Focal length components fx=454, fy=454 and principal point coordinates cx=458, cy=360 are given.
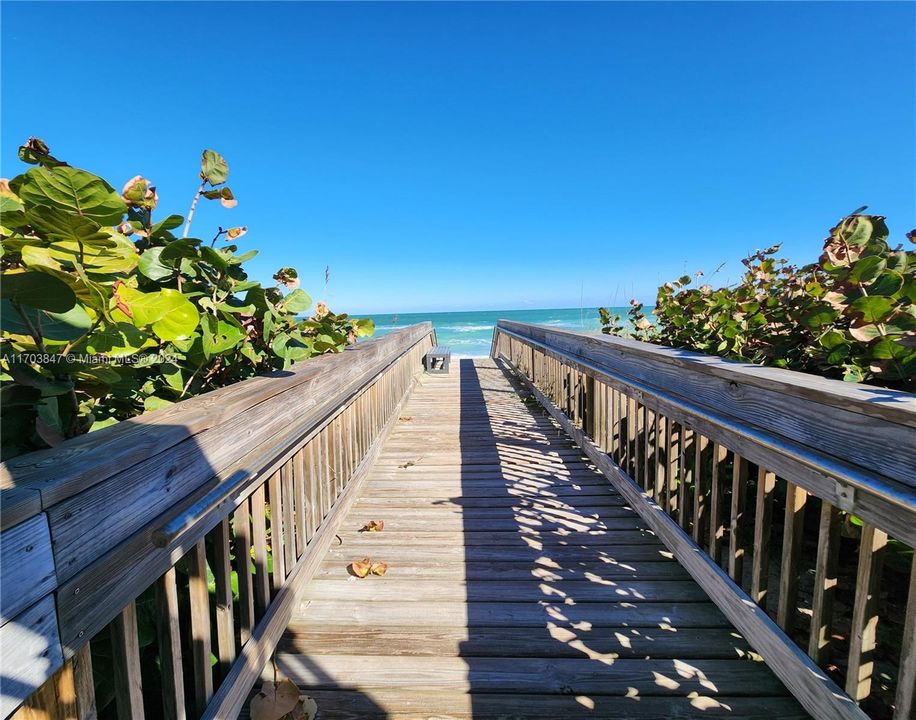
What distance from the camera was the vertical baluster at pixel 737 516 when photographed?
1613 millimetres

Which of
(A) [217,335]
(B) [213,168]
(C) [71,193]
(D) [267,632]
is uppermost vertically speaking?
(B) [213,168]

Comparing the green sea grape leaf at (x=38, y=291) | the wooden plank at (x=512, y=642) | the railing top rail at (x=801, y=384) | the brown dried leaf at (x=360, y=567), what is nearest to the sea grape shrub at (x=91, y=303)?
the green sea grape leaf at (x=38, y=291)

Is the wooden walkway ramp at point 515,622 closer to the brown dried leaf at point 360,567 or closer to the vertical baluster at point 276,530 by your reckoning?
the brown dried leaf at point 360,567

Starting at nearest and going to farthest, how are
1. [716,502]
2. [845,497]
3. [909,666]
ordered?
[909,666]
[845,497]
[716,502]

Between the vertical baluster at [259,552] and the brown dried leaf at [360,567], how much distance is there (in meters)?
0.56

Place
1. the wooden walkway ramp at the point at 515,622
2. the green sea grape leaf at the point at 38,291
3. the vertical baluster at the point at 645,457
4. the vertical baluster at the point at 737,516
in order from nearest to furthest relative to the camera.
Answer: the green sea grape leaf at the point at 38,291 → the wooden walkway ramp at the point at 515,622 → the vertical baluster at the point at 737,516 → the vertical baluster at the point at 645,457

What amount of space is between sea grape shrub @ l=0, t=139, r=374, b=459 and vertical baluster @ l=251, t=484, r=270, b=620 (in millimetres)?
423

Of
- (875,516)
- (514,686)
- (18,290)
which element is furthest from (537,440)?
(18,290)

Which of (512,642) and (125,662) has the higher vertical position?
(125,662)

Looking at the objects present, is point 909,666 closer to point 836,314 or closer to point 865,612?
point 865,612

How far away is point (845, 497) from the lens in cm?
112

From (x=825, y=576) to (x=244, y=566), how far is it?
1661mm

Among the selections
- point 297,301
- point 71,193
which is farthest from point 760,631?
point 71,193

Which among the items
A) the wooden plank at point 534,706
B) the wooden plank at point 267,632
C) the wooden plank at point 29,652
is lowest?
the wooden plank at point 534,706
